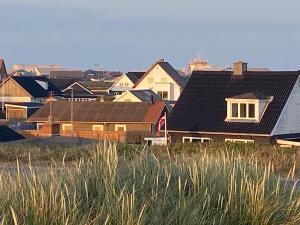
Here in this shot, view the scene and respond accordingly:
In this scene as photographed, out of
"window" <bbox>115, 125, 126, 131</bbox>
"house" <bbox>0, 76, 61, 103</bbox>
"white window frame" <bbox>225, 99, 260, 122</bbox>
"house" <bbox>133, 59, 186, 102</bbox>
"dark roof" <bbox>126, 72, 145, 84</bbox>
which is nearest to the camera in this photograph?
"white window frame" <bbox>225, 99, 260, 122</bbox>

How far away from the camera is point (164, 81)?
83.6m

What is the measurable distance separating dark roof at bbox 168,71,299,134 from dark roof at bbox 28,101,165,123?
46.1 ft

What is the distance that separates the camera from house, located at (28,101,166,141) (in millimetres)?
59344

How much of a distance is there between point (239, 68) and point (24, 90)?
49.5m

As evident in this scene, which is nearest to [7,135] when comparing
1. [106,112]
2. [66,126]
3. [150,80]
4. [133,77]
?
[66,126]

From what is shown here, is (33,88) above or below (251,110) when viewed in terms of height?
above

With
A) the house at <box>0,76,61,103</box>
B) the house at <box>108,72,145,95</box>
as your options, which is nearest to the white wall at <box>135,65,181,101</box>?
the house at <box>0,76,61,103</box>

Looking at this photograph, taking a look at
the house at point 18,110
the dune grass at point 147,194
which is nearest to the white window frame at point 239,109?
the dune grass at point 147,194

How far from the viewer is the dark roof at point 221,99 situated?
41500 millimetres

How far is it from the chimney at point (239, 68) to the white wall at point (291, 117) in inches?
145

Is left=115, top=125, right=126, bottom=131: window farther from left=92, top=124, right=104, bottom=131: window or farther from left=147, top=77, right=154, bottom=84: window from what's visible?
left=147, top=77, right=154, bottom=84: window

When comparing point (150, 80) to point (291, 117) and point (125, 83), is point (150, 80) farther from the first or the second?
point (291, 117)

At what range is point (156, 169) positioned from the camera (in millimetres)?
8695

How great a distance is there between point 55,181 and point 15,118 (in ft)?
225
